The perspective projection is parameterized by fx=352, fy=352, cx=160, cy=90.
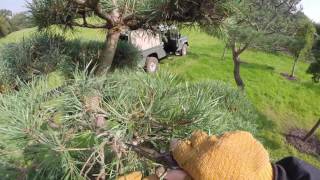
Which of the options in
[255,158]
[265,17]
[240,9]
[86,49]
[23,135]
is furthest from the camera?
[265,17]

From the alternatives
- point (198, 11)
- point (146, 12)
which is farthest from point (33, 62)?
point (198, 11)

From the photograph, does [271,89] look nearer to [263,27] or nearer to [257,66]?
[257,66]

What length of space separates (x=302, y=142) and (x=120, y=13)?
420 centimetres

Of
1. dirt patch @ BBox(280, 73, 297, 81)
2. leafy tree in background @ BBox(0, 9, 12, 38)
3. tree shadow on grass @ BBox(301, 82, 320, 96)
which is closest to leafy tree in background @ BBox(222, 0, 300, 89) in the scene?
tree shadow on grass @ BBox(301, 82, 320, 96)

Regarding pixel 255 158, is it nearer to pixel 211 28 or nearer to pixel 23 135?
pixel 23 135

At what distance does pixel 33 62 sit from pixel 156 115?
70 centimetres

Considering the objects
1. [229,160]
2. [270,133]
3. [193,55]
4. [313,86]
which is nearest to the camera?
[229,160]

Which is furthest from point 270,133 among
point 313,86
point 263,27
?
point 313,86

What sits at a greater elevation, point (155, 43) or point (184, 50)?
point (155, 43)

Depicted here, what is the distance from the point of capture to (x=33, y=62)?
122cm

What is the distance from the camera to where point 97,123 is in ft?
2.19

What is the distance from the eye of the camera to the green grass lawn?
181 inches

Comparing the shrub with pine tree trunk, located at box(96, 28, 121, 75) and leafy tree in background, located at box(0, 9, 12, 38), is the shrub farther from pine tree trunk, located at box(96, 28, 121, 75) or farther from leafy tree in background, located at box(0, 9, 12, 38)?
leafy tree in background, located at box(0, 9, 12, 38)

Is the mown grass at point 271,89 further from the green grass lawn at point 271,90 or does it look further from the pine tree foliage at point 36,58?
the pine tree foliage at point 36,58
